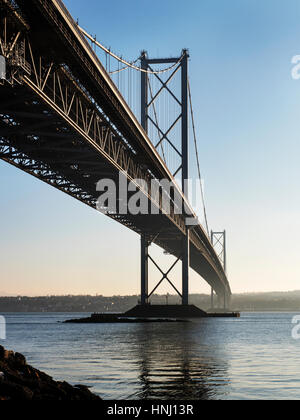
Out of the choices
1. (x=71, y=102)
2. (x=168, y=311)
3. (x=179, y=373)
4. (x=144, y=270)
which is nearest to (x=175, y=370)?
Result: (x=179, y=373)

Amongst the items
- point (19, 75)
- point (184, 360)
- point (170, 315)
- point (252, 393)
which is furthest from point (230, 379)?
point (170, 315)

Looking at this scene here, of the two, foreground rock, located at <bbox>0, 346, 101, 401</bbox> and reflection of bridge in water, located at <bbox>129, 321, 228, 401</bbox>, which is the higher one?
foreground rock, located at <bbox>0, 346, 101, 401</bbox>

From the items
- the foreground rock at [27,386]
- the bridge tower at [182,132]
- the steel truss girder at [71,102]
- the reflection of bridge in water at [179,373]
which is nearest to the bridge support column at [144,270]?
the bridge tower at [182,132]

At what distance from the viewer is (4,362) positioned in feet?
43.5

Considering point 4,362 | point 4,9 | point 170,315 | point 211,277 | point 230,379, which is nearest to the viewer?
point 4,362

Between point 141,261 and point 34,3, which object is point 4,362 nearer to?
point 34,3

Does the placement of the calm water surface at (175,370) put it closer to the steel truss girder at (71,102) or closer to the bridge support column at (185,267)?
the steel truss girder at (71,102)

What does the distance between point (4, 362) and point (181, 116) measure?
199 feet

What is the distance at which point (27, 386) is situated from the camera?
1186cm

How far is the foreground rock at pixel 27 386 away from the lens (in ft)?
35.4

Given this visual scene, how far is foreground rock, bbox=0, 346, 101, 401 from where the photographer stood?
10.8m

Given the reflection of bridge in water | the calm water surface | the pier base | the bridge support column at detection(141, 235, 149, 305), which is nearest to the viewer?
the reflection of bridge in water

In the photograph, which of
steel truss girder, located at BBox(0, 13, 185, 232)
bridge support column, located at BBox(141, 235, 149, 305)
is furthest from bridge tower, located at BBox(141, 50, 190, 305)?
steel truss girder, located at BBox(0, 13, 185, 232)

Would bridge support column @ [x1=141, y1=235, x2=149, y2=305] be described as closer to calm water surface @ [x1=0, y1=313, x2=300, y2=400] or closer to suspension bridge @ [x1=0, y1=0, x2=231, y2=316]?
suspension bridge @ [x1=0, y1=0, x2=231, y2=316]
